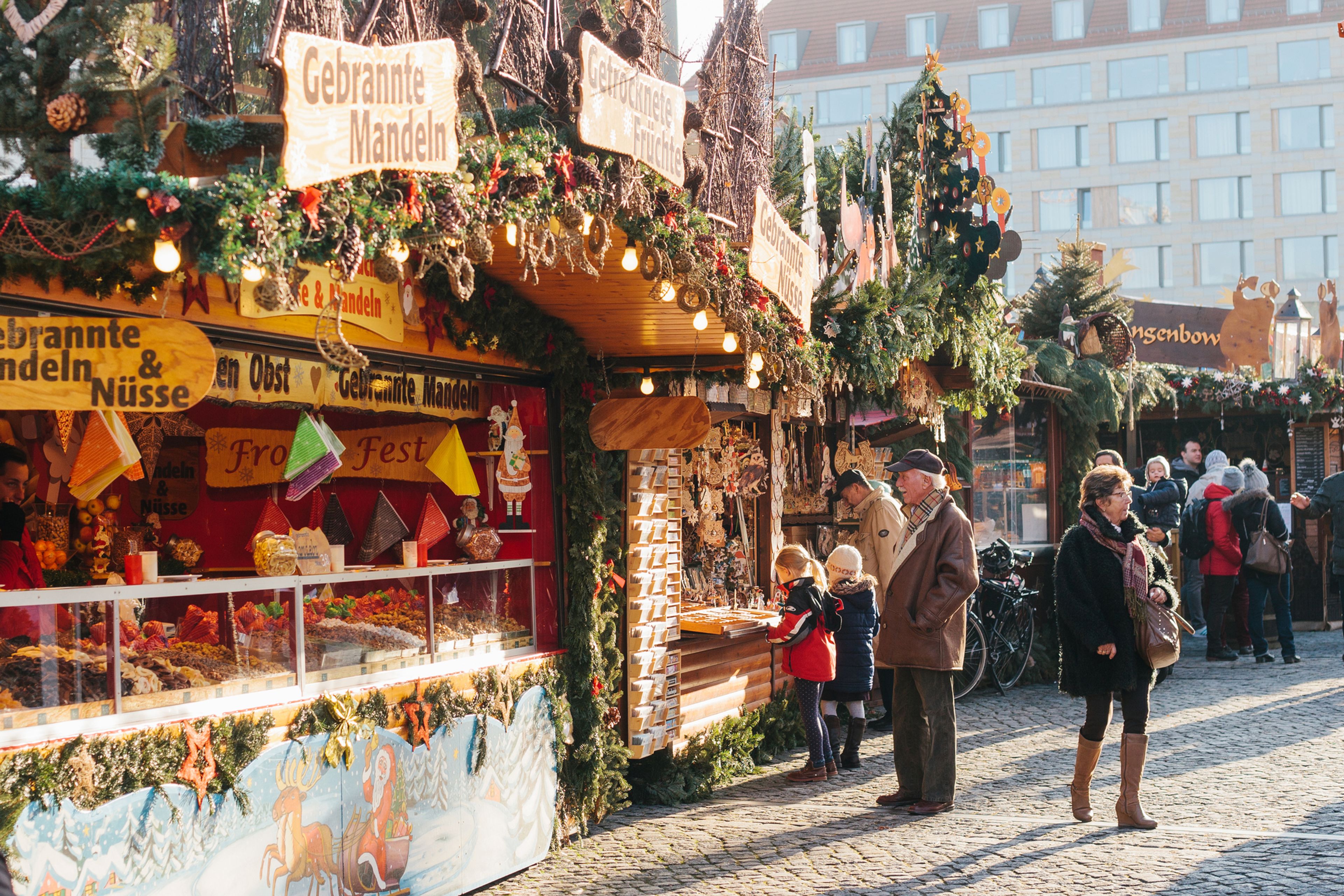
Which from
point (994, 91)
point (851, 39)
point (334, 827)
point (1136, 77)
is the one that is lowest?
point (334, 827)

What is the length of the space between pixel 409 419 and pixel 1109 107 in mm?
55113

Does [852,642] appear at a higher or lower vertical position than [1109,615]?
lower

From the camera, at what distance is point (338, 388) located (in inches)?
257

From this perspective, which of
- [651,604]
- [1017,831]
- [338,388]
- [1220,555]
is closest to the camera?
[338,388]


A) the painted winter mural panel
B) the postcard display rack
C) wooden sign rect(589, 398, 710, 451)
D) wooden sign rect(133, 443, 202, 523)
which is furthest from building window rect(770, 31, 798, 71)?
the painted winter mural panel

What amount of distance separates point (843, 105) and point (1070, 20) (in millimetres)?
10568

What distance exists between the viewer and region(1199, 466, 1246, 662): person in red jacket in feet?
42.9

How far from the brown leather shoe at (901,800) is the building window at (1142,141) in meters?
54.3

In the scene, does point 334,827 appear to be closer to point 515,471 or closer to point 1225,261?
point 515,471

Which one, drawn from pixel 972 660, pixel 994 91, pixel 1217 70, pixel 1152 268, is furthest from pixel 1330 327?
pixel 1217 70

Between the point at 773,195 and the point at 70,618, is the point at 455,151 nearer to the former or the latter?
the point at 70,618

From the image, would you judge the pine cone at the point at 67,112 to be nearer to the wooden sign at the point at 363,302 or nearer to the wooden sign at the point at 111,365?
the wooden sign at the point at 111,365

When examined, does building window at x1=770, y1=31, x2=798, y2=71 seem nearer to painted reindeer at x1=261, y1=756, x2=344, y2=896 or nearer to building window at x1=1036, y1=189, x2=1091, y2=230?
building window at x1=1036, y1=189, x2=1091, y2=230

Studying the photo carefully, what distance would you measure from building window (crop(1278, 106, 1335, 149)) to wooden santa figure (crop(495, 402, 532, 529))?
56402mm
